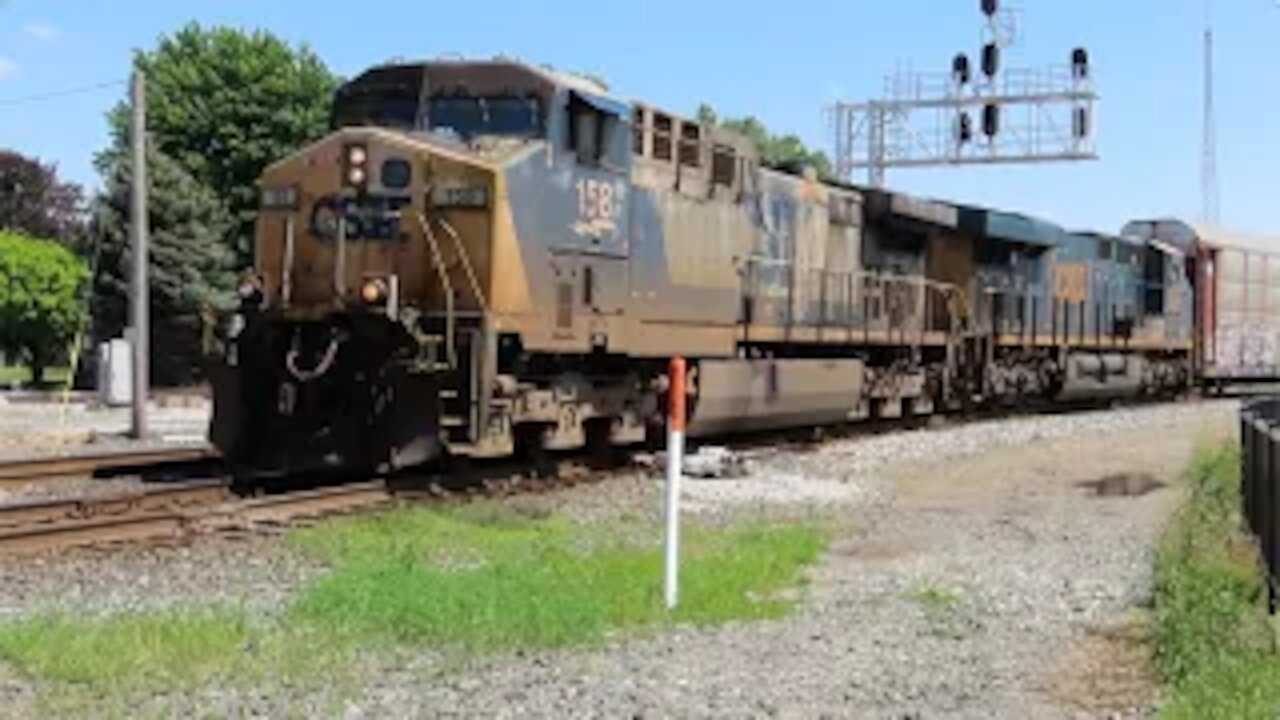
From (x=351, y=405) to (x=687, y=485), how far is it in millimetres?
3210

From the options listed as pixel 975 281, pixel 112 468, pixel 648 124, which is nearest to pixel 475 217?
pixel 648 124

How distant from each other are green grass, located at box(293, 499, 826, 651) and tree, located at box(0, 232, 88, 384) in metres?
41.9

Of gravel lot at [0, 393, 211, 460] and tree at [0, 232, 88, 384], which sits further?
tree at [0, 232, 88, 384]

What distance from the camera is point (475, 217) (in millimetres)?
12555

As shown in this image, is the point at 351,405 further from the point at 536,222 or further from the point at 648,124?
the point at 648,124

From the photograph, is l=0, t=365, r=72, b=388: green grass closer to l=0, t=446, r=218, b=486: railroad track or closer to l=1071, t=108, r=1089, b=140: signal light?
l=1071, t=108, r=1089, b=140: signal light

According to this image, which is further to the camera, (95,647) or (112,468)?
(112,468)

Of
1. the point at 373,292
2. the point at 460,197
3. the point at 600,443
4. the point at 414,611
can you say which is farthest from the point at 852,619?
the point at 600,443

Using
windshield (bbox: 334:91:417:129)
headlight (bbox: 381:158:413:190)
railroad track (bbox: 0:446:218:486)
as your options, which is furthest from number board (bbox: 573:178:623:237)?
railroad track (bbox: 0:446:218:486)

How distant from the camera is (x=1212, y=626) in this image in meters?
6.57

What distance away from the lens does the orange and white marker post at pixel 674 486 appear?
7793 mm

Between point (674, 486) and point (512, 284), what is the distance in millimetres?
4757

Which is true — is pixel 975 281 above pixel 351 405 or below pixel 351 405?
above

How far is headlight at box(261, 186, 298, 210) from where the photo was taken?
1341 centimetres
